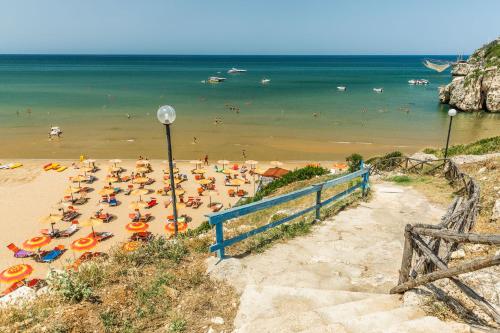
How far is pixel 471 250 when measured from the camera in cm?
650

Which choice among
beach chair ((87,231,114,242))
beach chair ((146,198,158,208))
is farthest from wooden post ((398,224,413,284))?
beach chair ((146,198,158,208))

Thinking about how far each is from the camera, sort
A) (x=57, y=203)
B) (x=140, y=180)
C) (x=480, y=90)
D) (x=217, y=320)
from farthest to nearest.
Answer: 1. (x=480, y=90)
2. (x=140, y=180)
3. (x=57, y=203)
4. (x=217, y=320)

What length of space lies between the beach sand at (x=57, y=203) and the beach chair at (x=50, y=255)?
0.68 ft

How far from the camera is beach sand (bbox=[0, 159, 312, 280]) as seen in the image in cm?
1714

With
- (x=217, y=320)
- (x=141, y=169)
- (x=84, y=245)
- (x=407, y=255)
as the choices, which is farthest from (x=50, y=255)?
(x=407, y=255)

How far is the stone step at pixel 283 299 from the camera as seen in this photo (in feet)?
15.1

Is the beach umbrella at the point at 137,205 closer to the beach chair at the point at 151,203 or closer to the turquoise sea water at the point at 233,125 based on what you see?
the beach chair at the point at 151,203

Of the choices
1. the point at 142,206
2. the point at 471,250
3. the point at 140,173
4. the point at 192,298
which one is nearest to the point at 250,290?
the point at 192,298

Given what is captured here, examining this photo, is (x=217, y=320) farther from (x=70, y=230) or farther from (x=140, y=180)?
(x=140, y=180)

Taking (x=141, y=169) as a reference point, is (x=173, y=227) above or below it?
below

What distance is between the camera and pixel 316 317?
4.24 meters

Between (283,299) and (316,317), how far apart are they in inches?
28.4

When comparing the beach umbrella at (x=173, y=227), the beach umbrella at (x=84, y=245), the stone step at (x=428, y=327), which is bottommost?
the beach umbrella at (x=173, y=227)

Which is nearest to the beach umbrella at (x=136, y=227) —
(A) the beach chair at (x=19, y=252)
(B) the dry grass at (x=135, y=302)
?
(A) the beach chair at (x=19, y=252)
